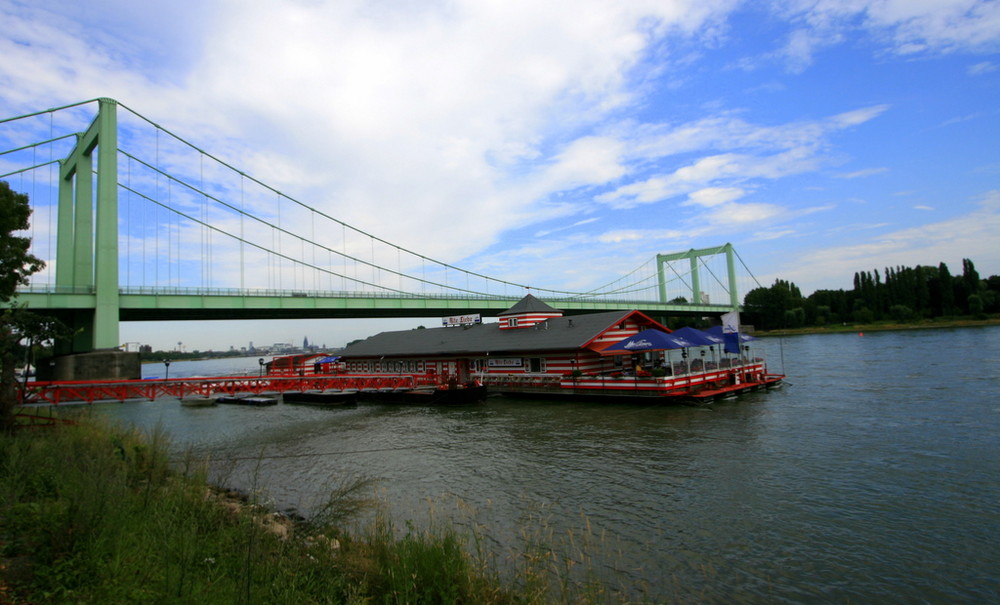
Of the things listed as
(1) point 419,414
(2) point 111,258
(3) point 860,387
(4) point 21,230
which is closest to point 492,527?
(1) point 419,414

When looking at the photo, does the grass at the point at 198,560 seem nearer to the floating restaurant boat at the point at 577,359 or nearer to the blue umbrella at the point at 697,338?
the floating restaurant boat at the point at 577,359

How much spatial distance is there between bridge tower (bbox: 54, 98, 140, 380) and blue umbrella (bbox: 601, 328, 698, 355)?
35734 millimetres

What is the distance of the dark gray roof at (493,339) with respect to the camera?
31781 mm

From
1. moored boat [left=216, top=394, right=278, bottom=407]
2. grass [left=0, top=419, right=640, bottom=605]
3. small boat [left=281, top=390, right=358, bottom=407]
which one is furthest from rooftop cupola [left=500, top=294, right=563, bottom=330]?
grass [left=0, top=419, right=640, bottom=605]

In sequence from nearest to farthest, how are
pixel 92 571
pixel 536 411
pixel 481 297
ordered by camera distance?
1. pixel 92 571
2. pixel 536 411
3. pixel 481 297

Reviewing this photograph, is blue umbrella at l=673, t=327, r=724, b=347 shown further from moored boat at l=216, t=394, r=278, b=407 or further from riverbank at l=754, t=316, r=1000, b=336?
riverbank at l=754, t=316, r=1000, b=336

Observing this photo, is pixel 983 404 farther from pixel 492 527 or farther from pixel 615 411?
pixel 492 527

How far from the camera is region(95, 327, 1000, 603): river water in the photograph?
8352 mm

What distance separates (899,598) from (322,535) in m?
8.79

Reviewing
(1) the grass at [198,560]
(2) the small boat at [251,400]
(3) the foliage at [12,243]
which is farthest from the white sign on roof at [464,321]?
(1) the grass at [198,560]

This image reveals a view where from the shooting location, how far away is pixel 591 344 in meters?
29.8

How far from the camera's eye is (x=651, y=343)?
88.1ft

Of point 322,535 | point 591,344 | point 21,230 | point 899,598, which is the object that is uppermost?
point 21,230

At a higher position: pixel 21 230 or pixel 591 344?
pixel 21 230
